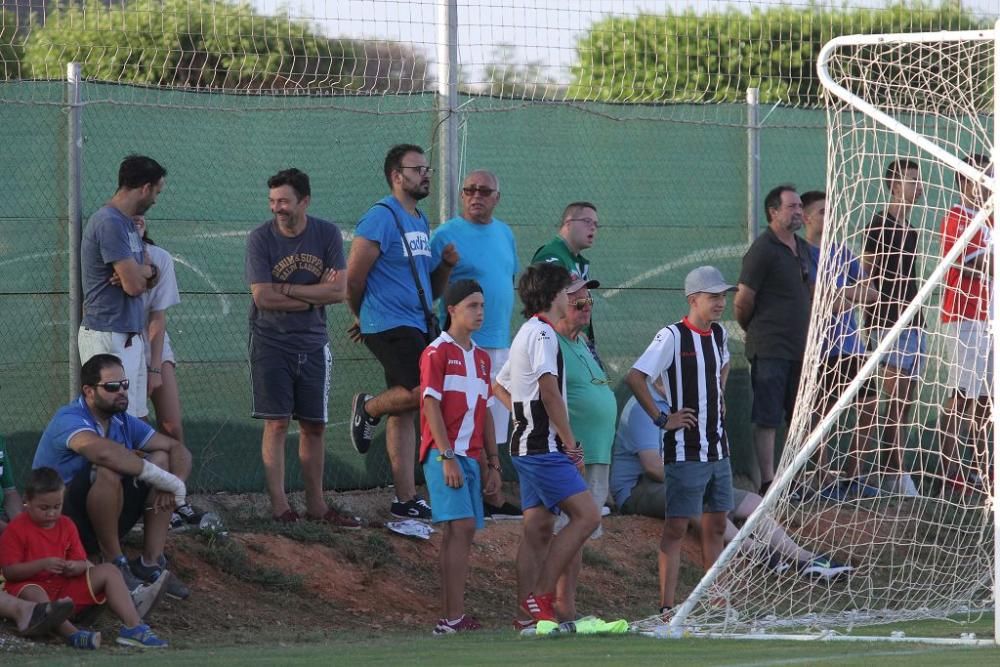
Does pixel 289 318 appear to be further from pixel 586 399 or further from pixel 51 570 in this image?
pixel 51 570

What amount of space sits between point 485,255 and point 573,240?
2.14ft

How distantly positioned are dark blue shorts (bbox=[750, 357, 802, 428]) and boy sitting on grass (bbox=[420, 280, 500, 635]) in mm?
3547

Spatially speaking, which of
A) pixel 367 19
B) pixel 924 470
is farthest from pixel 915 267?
pixel 367 19

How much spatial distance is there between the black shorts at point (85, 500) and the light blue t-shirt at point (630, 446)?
360 cm

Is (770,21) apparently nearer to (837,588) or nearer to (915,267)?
(915,267)

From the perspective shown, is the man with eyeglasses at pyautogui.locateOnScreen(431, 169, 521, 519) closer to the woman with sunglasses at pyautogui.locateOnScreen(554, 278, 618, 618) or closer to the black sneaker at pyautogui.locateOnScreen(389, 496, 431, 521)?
the black sneaker at pyautogui.locateOnScreen(389, 496, 431, 521)

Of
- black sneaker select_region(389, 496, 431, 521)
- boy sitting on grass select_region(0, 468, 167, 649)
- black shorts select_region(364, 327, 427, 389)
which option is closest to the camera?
boy sitting on grass select_region(0, 468, 167, 649)

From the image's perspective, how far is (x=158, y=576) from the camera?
890 cm

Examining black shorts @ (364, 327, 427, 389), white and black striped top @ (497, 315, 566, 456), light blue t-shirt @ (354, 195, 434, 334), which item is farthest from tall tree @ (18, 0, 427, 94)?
white and black striped top @ (497, 315, 566, 456)

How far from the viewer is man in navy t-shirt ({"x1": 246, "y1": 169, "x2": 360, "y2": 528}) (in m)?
10.1

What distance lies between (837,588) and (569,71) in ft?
13.9

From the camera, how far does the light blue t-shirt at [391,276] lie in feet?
34.2

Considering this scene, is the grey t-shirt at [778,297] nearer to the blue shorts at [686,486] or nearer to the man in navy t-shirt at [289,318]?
the blue shorts at [686,486]

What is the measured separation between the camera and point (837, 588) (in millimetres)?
10125
